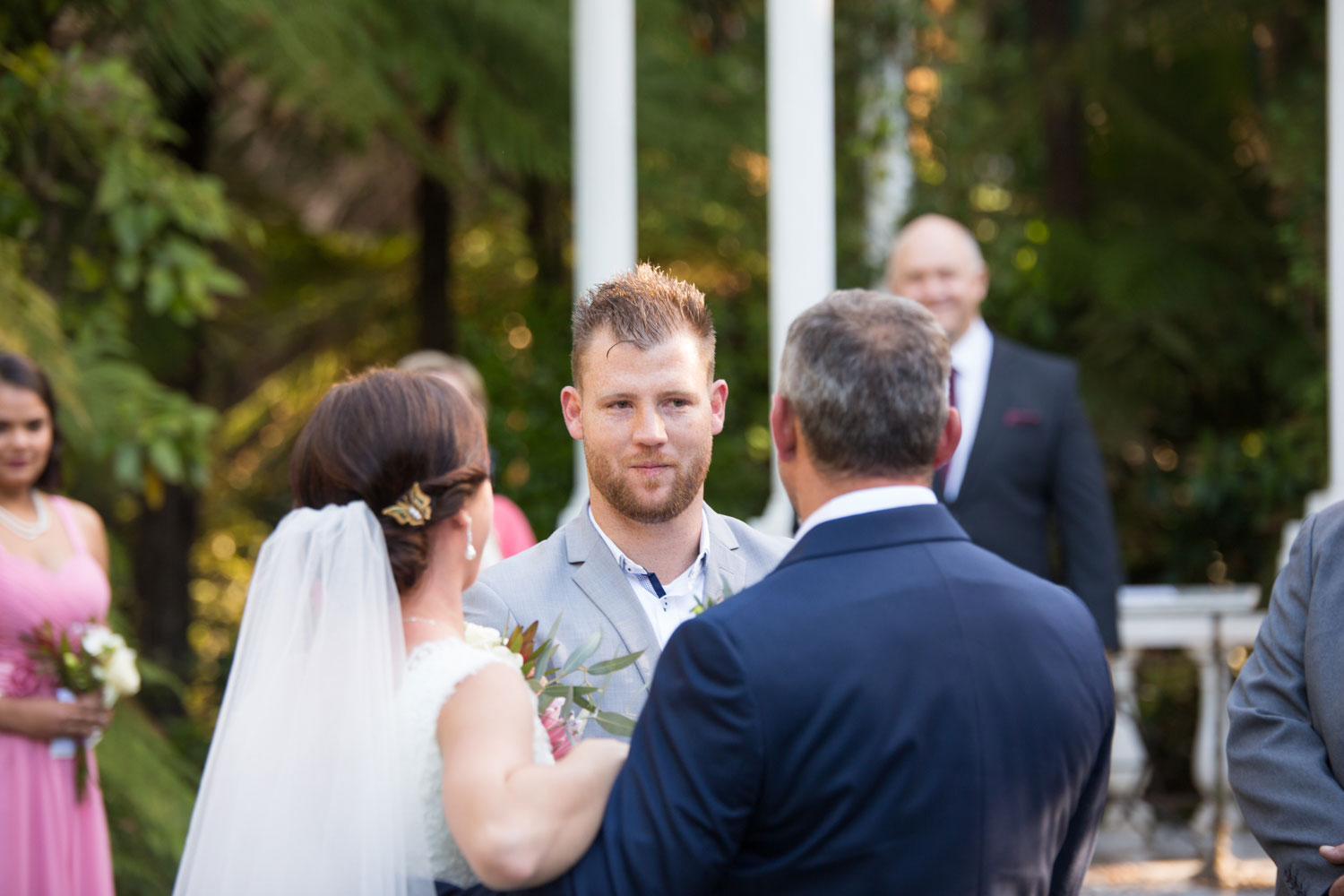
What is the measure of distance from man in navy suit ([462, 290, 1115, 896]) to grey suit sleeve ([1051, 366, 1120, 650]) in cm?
269

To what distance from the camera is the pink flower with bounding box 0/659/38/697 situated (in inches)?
159

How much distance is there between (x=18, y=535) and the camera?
423cm

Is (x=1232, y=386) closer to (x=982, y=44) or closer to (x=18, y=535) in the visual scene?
(x=982, y=44)

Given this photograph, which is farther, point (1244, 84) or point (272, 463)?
point (272, 463)

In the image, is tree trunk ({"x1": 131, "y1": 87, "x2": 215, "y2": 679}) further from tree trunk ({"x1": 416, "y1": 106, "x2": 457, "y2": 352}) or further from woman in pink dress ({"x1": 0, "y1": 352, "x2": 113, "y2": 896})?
woman in pink dress ({"x1": 0, "y1": 352, "x2": 113, "y2": 896})

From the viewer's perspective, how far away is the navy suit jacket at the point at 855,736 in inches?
69.1

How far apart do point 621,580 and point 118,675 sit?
2.12 meters

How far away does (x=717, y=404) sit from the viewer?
2.88 m

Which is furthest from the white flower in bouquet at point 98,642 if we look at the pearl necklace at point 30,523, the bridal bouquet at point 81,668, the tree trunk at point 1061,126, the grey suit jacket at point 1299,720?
the tree trunk at point 1061,126

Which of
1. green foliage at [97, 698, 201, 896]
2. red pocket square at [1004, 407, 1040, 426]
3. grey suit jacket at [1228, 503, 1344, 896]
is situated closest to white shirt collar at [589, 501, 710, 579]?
grey suit jacket at [1228, 503, 1344, 896]

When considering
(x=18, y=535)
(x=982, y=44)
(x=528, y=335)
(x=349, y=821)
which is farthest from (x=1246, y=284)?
(x=349, y=821)

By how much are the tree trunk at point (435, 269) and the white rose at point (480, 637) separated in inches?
273

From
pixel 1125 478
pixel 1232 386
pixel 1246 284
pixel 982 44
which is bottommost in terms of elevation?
pixel 1125 478

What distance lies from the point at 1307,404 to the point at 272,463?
7.20m
